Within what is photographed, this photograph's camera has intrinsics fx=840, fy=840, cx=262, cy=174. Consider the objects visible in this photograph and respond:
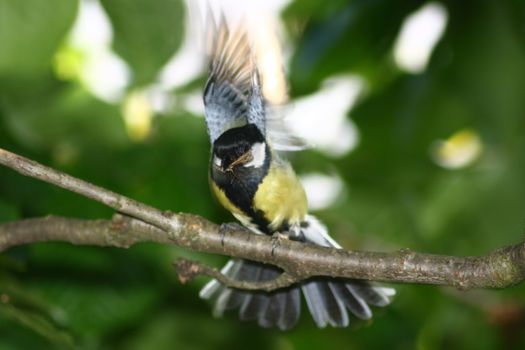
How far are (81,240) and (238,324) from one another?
1.89 meters

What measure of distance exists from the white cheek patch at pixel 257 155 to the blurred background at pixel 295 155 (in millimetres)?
161

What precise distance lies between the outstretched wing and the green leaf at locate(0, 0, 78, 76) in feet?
1.67

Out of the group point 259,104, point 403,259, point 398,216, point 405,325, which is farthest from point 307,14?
point 403,259

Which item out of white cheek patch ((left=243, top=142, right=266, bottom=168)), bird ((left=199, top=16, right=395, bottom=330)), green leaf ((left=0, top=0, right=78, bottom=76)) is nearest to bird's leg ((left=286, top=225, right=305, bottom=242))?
bird ((left=199, top=16, right=395, bottom=330))

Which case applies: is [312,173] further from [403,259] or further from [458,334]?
[403,259]

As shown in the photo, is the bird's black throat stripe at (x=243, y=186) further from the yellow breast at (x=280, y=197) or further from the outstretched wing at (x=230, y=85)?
the outstretched wing at (x=230, y=85)

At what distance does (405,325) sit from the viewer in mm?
3748

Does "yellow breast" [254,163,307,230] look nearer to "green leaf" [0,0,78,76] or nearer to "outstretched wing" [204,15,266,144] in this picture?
"outstretched wing" [204,15,266,144]

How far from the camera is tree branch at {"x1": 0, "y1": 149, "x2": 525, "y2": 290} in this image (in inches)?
79.9

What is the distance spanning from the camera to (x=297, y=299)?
3080 millimetres

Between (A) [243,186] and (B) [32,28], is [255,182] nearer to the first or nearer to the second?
(A) [243,186]

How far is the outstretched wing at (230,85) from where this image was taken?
9.70ft

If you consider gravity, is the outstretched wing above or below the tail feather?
above

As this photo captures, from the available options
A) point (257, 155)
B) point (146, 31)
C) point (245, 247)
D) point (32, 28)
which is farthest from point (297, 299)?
point (32, 28)
